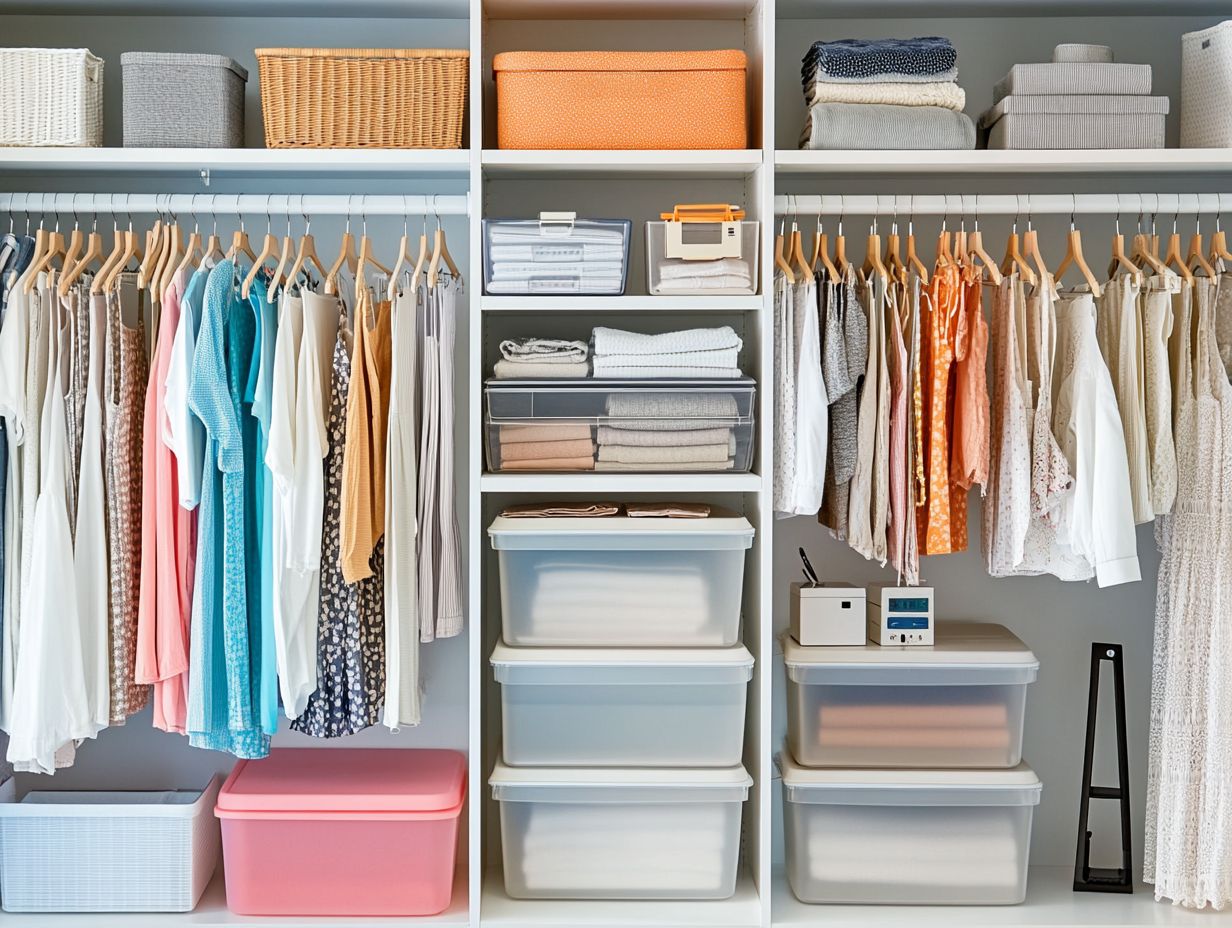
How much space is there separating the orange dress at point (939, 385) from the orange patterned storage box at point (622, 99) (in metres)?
0.56

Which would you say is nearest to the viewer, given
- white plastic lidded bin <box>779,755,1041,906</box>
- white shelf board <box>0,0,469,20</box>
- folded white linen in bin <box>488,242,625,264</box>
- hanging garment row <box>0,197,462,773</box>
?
hanging garment row <box>0,197,462,773</box>

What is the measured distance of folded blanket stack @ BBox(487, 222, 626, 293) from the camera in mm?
2256

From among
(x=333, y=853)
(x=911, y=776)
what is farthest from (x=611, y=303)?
(x=333, y=853)

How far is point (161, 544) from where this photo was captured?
2191mm

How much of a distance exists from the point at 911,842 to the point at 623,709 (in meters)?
0.70

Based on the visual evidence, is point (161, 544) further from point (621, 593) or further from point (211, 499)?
point (621, 593)

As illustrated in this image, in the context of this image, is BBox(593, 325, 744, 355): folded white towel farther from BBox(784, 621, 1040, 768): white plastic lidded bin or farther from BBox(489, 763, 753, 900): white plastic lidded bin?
BBox(489, 763, 753, 900): white plastic lidded bin

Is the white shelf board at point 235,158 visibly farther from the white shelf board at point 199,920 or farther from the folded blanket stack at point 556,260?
the white shelf board at point 199,920

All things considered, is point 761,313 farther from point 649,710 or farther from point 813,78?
point 649,710

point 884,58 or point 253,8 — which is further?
point 253,8

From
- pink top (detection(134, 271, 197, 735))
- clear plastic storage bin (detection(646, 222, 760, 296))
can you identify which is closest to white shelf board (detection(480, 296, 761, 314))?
clear plastic storage bin (detection(646, 222, 760, 296))

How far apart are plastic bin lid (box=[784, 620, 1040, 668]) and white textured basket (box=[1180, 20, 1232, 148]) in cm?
117

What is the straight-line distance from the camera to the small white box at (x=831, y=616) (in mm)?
2439

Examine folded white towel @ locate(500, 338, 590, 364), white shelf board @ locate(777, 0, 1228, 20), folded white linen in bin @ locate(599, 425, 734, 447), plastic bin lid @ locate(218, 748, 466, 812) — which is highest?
white shelf board @ locate(777, 0, 1228, 20)
